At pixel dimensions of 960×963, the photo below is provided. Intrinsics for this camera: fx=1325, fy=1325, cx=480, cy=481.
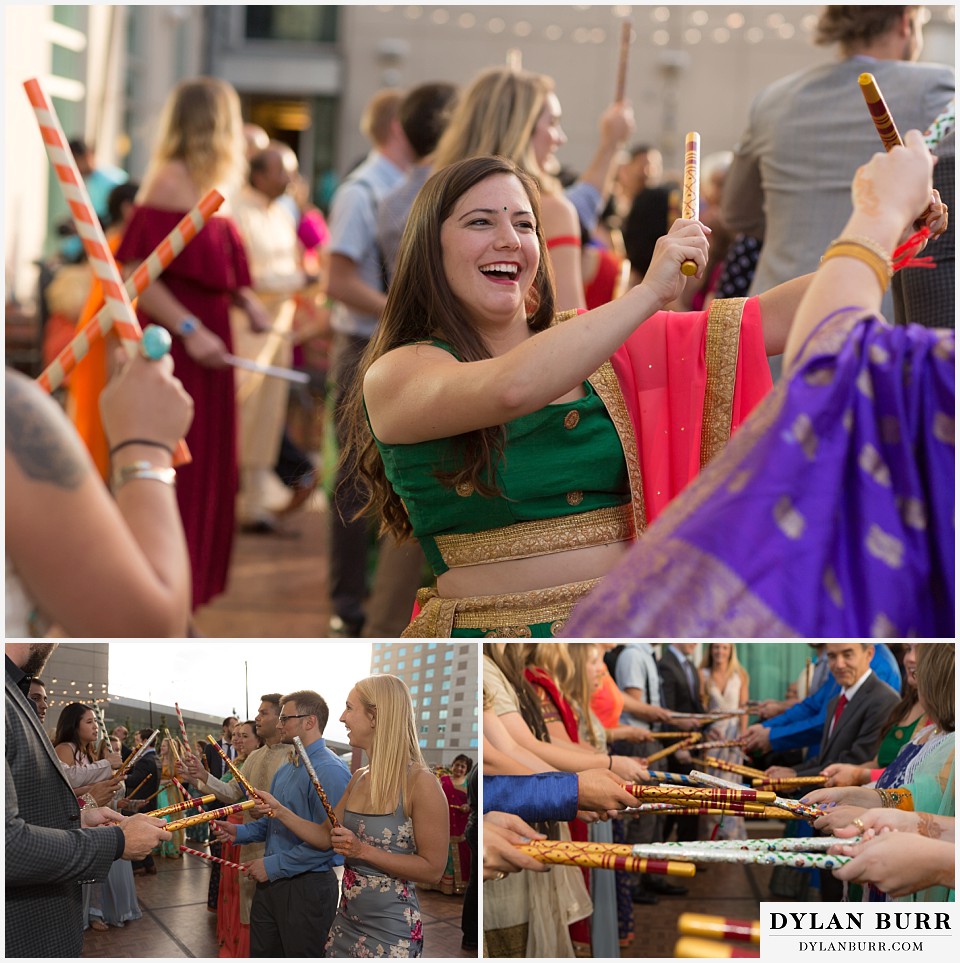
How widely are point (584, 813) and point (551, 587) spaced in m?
0.33

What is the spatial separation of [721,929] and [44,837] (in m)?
0.74

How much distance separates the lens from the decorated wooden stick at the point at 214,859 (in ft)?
4.91

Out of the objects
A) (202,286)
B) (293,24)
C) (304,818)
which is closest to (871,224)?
(304,818)

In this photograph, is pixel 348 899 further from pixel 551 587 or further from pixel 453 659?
pixel 551 587

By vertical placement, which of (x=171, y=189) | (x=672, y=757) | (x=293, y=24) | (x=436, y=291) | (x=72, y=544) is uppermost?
(x=293, y=24)

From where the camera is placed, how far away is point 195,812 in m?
1.50

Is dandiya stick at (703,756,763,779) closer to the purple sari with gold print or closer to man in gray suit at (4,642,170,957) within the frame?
the purple sari with gold print

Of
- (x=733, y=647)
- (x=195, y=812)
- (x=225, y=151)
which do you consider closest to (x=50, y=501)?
(x=195, y=812)

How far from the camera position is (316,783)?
1.52 metres

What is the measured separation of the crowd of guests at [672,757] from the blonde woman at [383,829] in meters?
0.07

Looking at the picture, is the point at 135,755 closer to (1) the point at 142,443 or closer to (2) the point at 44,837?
(2) the point at 44,837

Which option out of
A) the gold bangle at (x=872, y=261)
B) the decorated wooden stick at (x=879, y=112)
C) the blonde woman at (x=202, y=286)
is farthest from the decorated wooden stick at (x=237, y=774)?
the blonde woman at (x=202, y=286)

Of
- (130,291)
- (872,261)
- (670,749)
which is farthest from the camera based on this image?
(130,291)

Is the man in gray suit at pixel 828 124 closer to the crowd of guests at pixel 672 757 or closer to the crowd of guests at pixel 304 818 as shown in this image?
the crowd of guests at pixel 672 757
